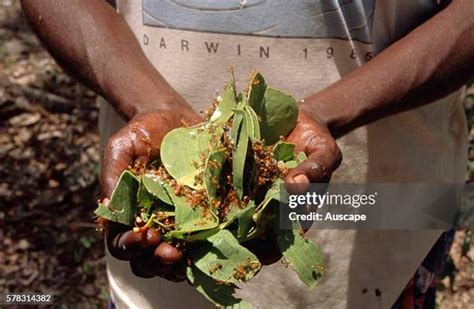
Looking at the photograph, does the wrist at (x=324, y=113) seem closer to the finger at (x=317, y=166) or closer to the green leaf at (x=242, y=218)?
the finger at (x=317, y=166)

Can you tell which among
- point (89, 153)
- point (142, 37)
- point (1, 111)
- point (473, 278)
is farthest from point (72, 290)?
point (142, 37)

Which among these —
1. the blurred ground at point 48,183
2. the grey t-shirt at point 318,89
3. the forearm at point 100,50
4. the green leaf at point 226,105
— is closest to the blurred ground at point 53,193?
the blurred ground at point 48,183

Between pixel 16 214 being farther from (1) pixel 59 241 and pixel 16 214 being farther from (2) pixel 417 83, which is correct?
(2) pixel 417 83

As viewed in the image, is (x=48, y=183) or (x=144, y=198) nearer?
(x=144, y=198)

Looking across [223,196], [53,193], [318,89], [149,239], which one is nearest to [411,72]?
[318,89]

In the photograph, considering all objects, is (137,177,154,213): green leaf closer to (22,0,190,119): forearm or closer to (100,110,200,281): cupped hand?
(100,110,200,281): cupped hand

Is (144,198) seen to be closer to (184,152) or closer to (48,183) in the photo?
(184,152)
